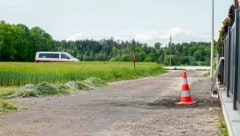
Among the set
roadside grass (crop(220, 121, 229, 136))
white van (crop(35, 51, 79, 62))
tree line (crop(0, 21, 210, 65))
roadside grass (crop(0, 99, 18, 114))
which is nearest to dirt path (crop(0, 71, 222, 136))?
roadside grass (crop(220, 121, 229, 136))

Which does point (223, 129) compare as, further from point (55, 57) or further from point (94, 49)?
point (94, 49)

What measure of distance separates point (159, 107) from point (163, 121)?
3363mm

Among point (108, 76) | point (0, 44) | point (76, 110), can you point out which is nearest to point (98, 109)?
point (76, 110)

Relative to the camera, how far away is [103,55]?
9375 centimetres

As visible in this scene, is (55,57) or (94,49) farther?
(94,49)

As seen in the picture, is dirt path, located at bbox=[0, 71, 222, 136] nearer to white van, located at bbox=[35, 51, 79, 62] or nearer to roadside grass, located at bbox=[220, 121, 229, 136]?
roadside grass, located at bbox=[220, 121, 229, 136]

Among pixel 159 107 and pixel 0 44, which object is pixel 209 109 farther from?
pixel 0 44

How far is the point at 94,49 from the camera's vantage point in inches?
3878

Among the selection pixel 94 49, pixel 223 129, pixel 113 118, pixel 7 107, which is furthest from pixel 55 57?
pixel 223 129

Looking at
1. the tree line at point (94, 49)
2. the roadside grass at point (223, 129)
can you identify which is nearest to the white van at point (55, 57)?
the tree line at point (94, 49)

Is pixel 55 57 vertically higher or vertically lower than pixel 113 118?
higher

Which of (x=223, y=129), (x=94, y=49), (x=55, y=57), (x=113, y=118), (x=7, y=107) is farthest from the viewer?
(x=94, y=49)

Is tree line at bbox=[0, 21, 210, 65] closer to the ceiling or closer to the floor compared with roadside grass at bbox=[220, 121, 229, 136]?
closer to the ceiling

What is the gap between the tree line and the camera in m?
78.6
